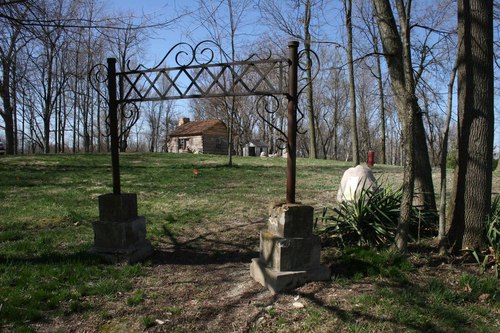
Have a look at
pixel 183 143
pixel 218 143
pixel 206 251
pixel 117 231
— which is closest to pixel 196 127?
pixel 183 143

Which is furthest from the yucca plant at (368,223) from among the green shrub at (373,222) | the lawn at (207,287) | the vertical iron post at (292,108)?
the vertical iron post at (292,108)

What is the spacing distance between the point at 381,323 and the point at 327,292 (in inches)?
25.2

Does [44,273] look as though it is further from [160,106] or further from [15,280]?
[160,106]

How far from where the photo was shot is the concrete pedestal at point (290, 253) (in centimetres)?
359

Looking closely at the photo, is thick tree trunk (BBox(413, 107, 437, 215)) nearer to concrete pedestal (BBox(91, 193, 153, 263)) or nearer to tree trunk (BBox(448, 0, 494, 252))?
tree trunk (BBox(448, 0, 494, 252))

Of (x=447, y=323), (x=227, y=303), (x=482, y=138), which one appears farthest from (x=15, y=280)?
(x=482, y=138)

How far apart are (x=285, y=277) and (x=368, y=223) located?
1.74 meters

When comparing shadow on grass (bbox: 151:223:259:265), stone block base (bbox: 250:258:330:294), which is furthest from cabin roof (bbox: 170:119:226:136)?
stone block base (bbox: 250:258:330:294)

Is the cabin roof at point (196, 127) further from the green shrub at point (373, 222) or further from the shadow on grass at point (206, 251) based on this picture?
the green shrub at point (373, 222)

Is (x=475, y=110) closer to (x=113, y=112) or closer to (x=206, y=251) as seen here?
(x=206, y=251)

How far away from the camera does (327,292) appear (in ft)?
11.4

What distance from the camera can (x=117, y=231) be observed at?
4.50 m

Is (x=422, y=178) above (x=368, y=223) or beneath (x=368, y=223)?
above

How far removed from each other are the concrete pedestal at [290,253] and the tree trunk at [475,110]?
75.1 inches
